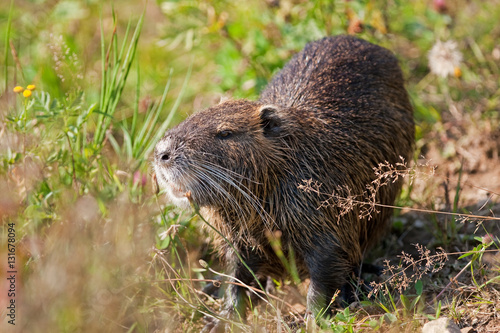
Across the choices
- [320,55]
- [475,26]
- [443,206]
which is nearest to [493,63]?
[475,26]

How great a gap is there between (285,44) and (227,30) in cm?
53

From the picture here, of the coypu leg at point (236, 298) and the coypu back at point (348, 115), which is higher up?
the coypu back at point (348, 115)

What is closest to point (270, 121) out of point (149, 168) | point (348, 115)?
point (348, 115)

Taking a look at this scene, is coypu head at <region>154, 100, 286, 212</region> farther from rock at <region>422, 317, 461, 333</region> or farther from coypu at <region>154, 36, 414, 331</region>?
rock at <region>422, 317, 461, 333</region>

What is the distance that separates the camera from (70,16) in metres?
5.63

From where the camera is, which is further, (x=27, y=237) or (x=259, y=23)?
(x=259, y=23)

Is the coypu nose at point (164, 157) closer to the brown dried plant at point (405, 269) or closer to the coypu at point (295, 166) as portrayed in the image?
the coypu at point (295, 166)

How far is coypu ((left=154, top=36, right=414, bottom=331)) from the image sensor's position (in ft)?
9.27

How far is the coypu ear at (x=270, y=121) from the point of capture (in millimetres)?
3000

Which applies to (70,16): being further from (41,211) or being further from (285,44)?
(41,211)

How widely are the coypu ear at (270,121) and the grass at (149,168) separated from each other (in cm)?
60

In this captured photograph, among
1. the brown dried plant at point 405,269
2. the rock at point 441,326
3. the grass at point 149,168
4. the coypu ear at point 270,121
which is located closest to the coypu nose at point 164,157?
the grass at point 149,168

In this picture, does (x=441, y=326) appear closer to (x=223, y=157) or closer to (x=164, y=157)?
(x=223, y=157)

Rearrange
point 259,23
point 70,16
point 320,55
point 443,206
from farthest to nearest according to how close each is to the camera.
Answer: point 70,16, point 259,23, point 443,206, point 320,55
